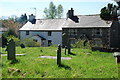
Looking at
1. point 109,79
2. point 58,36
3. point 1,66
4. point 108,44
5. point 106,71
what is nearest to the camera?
point 109,79

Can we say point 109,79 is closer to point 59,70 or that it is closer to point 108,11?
point 59,70

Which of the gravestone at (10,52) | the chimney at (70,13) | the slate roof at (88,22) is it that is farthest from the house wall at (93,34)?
the gravestone at (10,52)

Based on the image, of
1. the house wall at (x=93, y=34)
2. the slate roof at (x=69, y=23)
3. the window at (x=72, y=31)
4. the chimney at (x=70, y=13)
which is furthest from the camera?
the chimney at (x=70, y=13)

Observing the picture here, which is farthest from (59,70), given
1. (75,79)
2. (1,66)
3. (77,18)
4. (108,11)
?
(77,18)

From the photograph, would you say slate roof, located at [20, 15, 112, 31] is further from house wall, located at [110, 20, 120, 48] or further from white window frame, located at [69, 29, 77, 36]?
house wall, located at [110, 20, 120, 48]

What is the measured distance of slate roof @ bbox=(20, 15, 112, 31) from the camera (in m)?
35.0

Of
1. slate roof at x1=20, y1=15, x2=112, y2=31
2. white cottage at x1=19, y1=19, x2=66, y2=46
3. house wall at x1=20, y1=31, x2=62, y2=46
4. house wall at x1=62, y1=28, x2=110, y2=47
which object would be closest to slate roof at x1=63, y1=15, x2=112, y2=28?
slate roof at x1=20, y1=15, x2=112, y2=31

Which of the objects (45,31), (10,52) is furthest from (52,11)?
(10,52)

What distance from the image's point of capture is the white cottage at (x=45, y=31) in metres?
40.6

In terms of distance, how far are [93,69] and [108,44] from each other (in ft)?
86.2

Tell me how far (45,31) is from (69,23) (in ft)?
21.2

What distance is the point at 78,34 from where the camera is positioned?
120 feet

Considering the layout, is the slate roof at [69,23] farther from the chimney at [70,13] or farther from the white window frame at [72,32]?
the chimney at [70,13]

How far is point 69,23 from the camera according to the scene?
38.5 meters
